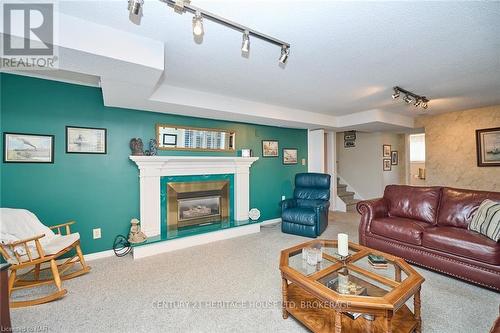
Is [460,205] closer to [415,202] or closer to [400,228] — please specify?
[415,202]

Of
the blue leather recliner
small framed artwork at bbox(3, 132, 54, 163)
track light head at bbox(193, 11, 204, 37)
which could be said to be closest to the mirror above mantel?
small framed artwork at bbox(3, 132, 54, 163)

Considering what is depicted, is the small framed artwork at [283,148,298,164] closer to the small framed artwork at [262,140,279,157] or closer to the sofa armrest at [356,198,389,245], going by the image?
the small framed artwork at [262,140,279,157]

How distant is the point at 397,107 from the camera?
4184 mm

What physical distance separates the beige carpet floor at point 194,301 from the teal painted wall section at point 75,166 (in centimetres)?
64

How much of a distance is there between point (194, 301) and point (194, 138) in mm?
2534

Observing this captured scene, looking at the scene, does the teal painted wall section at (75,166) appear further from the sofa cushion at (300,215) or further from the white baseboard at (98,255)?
Result: the sofa cushion at (300,215)

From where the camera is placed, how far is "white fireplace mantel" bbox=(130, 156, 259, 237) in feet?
10.6

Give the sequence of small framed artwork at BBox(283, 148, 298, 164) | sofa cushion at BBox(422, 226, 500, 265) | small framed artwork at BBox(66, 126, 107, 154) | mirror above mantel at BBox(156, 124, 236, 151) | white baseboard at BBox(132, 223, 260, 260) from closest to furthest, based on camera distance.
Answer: sofa cushion at BBox(422, 226, 500, 265) < small framed artwork at BBox(66, 126, 107, 154) < white baseboard at BBox(132, 223, 260, 260) < mirror above mantel at BBox(156, 124, 236, 151) < small framed artwork at BBox(283, 148, 298, 164)

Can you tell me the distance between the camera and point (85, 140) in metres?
2.88

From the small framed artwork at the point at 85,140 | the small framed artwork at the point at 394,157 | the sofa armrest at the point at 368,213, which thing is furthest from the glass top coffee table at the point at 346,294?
the small framed artwork at the point at 394,157

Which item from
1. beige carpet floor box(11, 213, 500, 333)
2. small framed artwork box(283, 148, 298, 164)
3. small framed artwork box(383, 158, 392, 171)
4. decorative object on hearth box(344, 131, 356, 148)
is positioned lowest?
beige carpet floor box(11, 213, 500, 333)

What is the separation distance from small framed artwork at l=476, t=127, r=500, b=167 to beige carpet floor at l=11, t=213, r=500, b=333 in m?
3.36

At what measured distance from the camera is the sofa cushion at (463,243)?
6.74 feet

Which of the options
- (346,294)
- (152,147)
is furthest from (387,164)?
(152,147)
